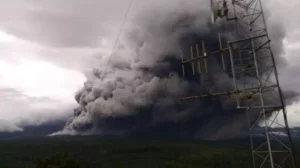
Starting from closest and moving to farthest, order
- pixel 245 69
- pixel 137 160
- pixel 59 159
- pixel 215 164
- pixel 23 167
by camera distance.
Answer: pixel 245 69
pixel 59 159
pixel 23 167
pixel 215 164
pixel 137 160

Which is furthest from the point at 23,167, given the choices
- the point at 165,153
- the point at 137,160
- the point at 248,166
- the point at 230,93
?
the point at 230,93

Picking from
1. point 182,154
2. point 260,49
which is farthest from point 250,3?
point 182,154

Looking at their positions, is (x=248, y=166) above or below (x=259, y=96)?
below

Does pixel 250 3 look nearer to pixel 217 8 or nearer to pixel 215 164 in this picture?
pixel 217 8

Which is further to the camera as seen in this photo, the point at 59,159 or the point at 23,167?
the point at 23,167

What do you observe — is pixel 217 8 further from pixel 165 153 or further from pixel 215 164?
pixel 165 153

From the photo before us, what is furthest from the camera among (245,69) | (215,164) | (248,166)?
(215,164)

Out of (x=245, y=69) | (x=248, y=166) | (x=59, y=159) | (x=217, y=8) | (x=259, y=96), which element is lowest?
(x=248, y=166)
